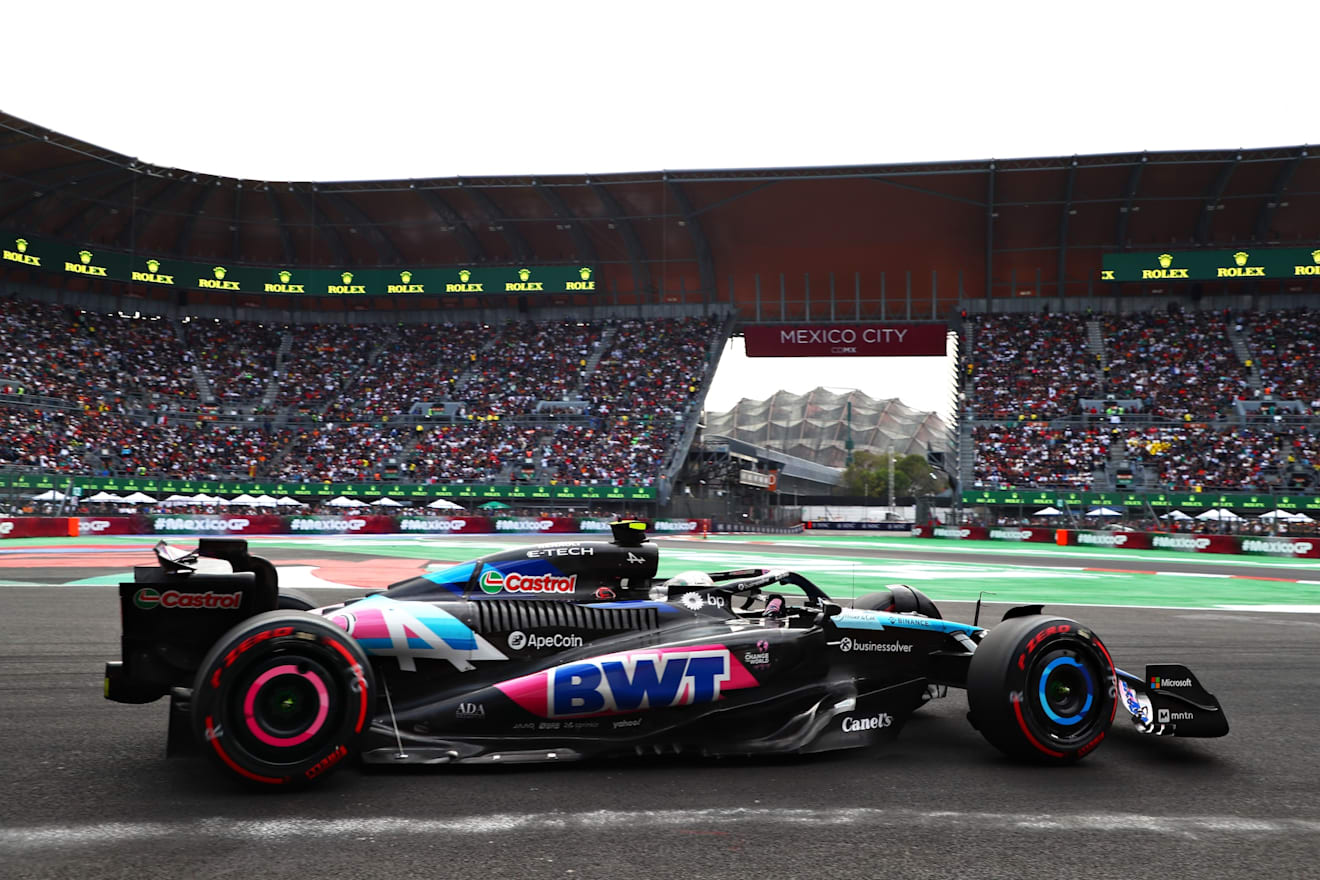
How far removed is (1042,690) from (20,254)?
5092 centimetres

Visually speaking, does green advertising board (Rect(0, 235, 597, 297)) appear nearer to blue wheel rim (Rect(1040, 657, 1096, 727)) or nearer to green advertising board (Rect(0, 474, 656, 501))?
green advertising board (Rect(0, 474, 656, 501))

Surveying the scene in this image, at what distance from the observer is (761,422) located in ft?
483

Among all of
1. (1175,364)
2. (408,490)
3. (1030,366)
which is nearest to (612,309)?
(408,490)

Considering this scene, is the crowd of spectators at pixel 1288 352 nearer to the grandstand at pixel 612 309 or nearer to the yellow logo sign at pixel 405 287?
the grandstand at pixel 612 309

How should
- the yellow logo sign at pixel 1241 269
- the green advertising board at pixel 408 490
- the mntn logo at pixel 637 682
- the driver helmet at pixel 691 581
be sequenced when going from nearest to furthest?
the mntn logo at pixel 637 682, the driver helmet at pixel 691 581, the green advertising board at pixel 408 490, the yellow logo sign at pixel 1241 269

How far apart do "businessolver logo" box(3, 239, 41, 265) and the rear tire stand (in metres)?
50.4

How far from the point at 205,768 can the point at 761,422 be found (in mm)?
143089

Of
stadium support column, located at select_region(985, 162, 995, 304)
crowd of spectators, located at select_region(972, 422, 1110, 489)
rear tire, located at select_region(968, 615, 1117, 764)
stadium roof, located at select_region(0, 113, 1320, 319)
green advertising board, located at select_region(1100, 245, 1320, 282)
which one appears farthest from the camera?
green advertising board, located at select_region(1100, 245, 1320, 282)

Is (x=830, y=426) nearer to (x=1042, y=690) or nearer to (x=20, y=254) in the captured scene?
(x=20, y=254)

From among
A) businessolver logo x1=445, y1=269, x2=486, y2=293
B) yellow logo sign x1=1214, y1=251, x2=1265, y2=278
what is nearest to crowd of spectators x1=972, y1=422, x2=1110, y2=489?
yellow logo sign x1=1214, y1=251, x2=1265, y2=278

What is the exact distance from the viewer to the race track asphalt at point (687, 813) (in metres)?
3.86

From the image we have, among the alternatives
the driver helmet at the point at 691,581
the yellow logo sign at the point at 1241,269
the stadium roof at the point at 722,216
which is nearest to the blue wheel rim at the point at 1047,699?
the driver helmet at the point at 691,581

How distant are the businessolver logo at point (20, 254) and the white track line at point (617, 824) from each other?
49138 millimetres

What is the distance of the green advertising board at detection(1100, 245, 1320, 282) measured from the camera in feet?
143
